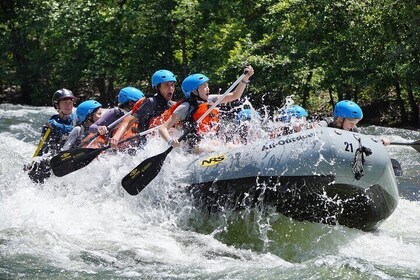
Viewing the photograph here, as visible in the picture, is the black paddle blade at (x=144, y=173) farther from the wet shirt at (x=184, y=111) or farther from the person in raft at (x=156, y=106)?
the person in raft at (x=156, y=106)

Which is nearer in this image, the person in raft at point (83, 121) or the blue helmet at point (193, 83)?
the blue helmet at point (193, 83)

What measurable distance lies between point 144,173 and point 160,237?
0.83 metres

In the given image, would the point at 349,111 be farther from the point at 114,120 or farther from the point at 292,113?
the point at 114,120

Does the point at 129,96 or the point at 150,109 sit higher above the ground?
the point at 129,96

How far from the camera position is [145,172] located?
741 centimetres

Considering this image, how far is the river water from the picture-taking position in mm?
5852

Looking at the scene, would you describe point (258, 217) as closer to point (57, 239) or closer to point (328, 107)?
point (57, 239)

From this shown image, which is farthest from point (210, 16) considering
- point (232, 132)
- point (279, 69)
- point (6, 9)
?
point (232, 132)

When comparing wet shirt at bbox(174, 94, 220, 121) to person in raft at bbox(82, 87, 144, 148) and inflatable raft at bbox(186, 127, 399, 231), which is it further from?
person in raft at bbox(82, 87, 144, 148)

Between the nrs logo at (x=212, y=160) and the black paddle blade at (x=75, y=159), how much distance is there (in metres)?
1.47

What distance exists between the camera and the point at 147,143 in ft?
26.8

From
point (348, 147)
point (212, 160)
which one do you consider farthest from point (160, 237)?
point (348, 147)

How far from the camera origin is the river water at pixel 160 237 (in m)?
5.85

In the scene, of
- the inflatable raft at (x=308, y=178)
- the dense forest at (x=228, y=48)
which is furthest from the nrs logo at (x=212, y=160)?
the dense forest at (x=228, y=48)
